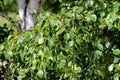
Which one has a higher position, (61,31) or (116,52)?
(61,31)

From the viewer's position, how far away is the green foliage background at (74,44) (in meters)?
2.16

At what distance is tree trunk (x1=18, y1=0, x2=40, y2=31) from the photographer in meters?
3.04

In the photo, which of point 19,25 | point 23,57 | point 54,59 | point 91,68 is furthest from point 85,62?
point 19,25

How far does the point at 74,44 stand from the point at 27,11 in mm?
1001

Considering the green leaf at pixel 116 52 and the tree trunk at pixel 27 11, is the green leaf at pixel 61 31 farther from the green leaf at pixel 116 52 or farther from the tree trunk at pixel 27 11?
the tree trunk at pixel 27 11

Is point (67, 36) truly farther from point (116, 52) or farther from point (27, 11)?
point (27, 11)

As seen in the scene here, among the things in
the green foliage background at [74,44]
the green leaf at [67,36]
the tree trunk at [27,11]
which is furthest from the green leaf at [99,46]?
the tree trunk at [27,11]

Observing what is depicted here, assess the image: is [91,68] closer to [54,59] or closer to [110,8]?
[54,59]

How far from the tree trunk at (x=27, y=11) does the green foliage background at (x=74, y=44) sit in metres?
0.62

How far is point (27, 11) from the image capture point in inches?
121

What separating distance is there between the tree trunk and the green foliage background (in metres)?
0.62

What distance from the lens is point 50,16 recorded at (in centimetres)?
221

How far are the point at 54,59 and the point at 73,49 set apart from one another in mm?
131

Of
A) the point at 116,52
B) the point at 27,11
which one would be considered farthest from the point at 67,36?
the point at 27,11
